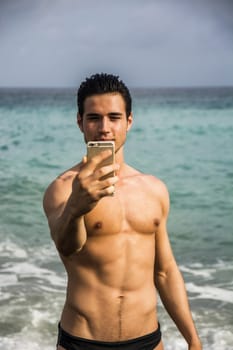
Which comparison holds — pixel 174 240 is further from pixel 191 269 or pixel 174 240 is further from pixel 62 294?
pixel 62 294

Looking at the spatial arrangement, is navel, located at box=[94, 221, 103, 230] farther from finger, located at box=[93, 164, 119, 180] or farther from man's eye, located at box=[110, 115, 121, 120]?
finger, located at box=[93, 164, 119, 180]

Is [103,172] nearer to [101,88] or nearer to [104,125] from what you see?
[104,125]

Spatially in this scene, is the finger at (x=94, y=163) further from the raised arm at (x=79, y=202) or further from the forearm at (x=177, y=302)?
the forearm at (x=177, y=302)

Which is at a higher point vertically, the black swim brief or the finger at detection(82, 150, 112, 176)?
the finger at detection(82, 150, 112, 176)

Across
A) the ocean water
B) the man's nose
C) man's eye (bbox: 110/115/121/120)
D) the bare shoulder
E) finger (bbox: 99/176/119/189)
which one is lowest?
the ocean water

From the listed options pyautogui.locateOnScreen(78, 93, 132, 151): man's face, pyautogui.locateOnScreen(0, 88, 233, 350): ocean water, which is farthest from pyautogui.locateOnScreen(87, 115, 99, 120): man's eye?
pyautogui.locateOnScreen(0, 88, 233, 350): ocean water

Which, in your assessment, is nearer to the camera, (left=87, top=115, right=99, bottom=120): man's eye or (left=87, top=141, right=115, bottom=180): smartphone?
(left=87, top=141, right=115, bottom=180): smartphone

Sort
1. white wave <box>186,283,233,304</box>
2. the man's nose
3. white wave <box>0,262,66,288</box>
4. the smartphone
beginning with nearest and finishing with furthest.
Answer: the smartphone → the man's nose → white wave <box>186,283,233,304</box> → white wave <box>0,262,66,288</box>

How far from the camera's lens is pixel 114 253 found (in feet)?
10.2

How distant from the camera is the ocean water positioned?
7988 millimetres

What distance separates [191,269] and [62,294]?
7.79 ft

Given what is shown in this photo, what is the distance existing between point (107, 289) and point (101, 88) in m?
0.89

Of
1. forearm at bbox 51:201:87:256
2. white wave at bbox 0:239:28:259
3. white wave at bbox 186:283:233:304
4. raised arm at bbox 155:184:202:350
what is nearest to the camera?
forearm at bbox 51:201:87:256

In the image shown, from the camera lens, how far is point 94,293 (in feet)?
10.2
